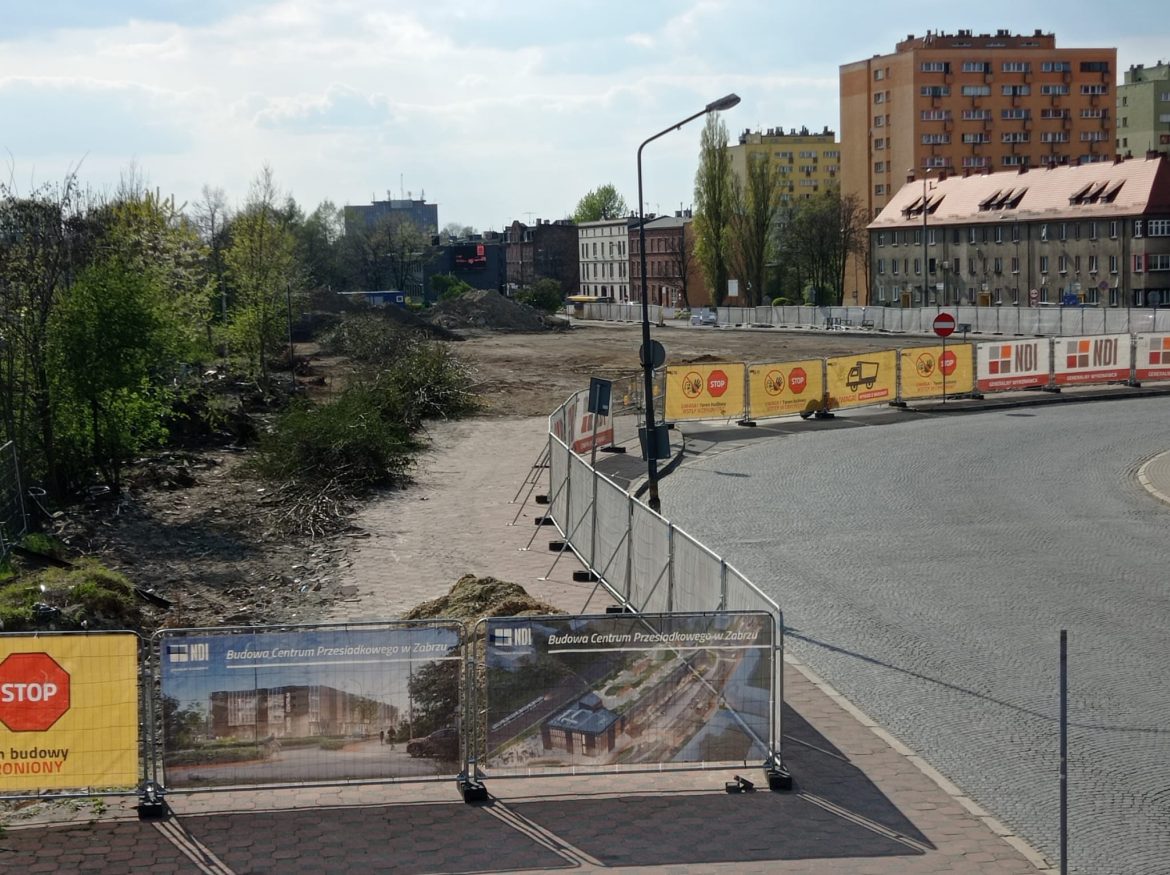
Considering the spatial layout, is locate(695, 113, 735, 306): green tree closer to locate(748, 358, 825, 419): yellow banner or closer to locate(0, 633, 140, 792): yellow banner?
locate(748, 358, 825, 419): yellow banner

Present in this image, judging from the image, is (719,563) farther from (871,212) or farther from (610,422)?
(871,212)

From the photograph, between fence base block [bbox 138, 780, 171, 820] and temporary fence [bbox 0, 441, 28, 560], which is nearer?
fence base block [bbox 138, 780, 171, 820]

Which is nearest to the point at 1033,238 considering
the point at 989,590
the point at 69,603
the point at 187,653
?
the point at 989,590

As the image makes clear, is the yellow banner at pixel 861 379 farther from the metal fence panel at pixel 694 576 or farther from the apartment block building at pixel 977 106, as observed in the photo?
the apartment block building at pixel 977 106

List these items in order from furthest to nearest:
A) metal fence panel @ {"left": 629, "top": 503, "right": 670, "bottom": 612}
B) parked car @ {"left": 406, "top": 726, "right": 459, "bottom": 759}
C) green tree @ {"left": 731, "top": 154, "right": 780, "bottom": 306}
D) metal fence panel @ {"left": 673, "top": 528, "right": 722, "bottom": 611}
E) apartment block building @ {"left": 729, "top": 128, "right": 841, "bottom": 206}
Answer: apartment block building @ {"left": 729, "top": 128, "right": 841, "bottom": 206}
green tree @ {"left": 731, "top": 154, "right": 780, "bottom": 306}
metal fence panel @ {"left": 629, "top": 503, "right": 670, "bottom": 612}
metal fence panel @ {"left": 673, "top": 528, "right": 722, "bottom": 611}
parked car @ {"left": 406, "top": 726, "right": 459, "bottom": 759}

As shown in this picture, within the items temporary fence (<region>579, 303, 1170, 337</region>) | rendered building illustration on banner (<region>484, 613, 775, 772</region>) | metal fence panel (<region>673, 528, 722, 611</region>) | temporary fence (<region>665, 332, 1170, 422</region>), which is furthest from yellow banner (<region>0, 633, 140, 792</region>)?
temporary fence (<region>579, 303, 1170, 337</region>)

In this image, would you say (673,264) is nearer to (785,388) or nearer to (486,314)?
(486,314)

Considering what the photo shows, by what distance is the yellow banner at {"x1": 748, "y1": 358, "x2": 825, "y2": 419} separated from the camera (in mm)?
35781

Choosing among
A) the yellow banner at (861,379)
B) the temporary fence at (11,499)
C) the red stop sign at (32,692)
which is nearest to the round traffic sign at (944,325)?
the yellow banner at (861,379)

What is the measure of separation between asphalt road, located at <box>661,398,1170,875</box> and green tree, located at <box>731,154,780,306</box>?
77494mm

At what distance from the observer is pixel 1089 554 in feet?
63.3

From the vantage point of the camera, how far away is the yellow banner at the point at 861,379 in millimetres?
36719

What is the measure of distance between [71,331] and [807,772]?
1862 centimetres

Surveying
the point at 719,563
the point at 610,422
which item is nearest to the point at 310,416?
the point at 610,422
